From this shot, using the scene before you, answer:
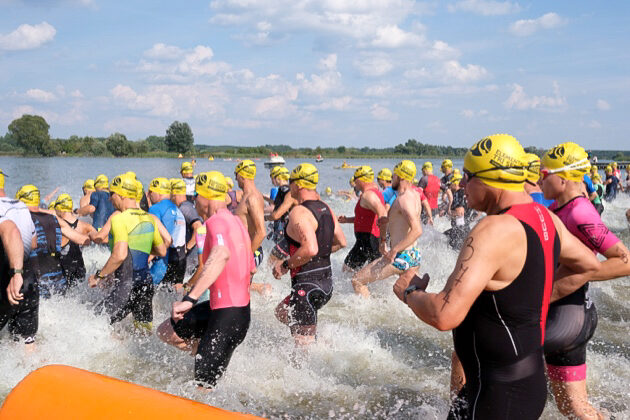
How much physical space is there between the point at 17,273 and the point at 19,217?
0.48 metres

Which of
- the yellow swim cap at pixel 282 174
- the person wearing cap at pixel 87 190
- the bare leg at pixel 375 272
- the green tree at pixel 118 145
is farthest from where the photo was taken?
the green tree at pixel 118 145

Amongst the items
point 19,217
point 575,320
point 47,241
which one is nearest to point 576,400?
point 575,320

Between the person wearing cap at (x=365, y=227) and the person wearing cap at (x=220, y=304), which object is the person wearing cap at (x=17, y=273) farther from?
the person wearing cap at (x=365, y=227)

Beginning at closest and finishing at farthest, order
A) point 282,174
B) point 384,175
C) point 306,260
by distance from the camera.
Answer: point 306,260, point 282,174, point 384,175

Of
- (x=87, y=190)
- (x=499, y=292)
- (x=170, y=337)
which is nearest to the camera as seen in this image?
(x=499, y=292)

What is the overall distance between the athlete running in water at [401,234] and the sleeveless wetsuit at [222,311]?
2558 millimetres

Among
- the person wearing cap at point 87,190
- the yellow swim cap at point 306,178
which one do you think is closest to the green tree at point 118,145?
the person wearing cap at point 87,190

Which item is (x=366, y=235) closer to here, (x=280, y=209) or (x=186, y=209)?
(x=280, y=209)

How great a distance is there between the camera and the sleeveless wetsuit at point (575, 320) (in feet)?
10.2

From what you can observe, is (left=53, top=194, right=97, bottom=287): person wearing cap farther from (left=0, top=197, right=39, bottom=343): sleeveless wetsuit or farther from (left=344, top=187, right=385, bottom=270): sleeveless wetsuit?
(left=344, top=187, right=385, bottom=270): sleeveless wetsuit

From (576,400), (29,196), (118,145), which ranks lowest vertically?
(576,400)

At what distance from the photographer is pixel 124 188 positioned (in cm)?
505

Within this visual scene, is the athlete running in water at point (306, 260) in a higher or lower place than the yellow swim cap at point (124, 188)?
lower

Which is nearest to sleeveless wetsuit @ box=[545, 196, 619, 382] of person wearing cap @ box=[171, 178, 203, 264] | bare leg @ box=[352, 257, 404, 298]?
bare leg @ box=[352, 257, 404, 298]
